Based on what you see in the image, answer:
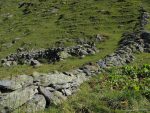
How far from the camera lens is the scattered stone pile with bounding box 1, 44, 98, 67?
5378 centimetres

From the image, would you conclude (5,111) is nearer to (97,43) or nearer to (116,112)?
(116,112)

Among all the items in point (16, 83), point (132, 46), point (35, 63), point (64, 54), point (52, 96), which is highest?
point (16, 83)

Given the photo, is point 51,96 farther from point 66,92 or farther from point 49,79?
point 49,79

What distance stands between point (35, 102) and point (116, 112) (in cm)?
298

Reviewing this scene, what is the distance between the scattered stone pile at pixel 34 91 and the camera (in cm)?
1448

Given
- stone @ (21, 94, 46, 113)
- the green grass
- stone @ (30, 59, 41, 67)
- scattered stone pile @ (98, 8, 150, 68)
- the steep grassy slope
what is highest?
stone @ (21, 94, 46, 113)

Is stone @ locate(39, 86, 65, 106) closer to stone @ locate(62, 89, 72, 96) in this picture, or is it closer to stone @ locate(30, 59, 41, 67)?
stone @ locate(62, 89, 72, 96)

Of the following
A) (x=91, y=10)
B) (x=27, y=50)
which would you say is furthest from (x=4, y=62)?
(x=91, y=10)

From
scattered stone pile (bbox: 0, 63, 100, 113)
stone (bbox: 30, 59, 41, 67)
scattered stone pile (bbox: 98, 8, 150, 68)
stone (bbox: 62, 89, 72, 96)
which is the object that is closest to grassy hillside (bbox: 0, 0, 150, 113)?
stone (bbox: 30, 59, 41, 67)

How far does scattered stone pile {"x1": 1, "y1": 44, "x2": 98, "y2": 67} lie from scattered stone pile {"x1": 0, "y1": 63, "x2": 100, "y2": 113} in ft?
110

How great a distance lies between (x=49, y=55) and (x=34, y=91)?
134 feet

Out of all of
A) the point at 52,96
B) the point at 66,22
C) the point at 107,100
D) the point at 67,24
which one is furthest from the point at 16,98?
the point at 66,22

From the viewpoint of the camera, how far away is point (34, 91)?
1583 centimetres

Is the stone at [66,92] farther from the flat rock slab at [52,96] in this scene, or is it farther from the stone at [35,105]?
the stone at [35,105]
